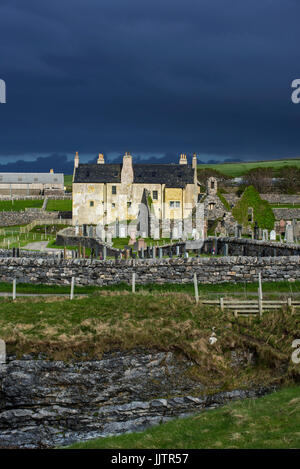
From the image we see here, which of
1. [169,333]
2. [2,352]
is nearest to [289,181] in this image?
[169,333]

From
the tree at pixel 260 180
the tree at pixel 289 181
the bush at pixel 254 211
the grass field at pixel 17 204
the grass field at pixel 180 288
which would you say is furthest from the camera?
the tree at pixel 260 180

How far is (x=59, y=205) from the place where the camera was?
12262 centimetres

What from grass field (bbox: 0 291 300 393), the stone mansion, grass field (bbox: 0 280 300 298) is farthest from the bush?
grass field (bbox: 0 291 300 393)

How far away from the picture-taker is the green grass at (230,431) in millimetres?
14719

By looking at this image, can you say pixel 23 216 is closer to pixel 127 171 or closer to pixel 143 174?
pixel 127 171

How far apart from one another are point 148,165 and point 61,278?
215 ft

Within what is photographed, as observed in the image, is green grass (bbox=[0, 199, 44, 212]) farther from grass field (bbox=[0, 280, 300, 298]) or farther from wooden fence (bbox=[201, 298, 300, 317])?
wooden fence (bbox=[201, 298, 300, 317])

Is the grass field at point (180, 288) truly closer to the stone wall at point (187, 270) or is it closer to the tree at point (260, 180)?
the stone wall at point (187, 270)

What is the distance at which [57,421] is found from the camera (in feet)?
62.5

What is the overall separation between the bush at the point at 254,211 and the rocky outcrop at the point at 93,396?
4943cm

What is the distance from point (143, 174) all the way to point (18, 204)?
40.9 metres

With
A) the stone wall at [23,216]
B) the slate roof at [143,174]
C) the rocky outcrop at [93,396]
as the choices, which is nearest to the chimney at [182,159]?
the slate roof at [143,174]
